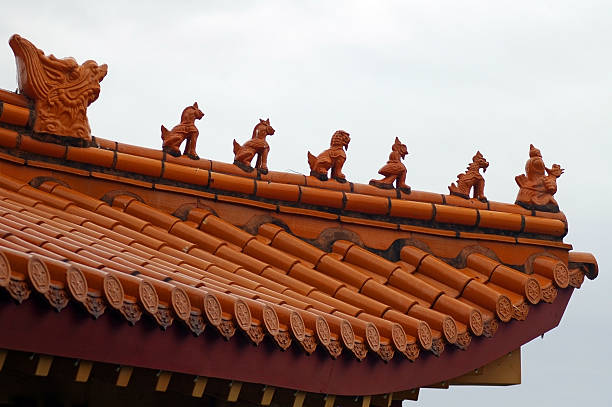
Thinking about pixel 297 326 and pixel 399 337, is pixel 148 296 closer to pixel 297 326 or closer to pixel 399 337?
pixel 297 326

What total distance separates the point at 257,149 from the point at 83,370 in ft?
11.2

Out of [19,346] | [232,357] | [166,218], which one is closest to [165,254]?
[166,218]

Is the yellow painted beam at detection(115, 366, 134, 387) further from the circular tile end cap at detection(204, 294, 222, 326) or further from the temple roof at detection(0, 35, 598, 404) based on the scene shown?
the circular tile end cap at detection(204, 294, 222, 326)

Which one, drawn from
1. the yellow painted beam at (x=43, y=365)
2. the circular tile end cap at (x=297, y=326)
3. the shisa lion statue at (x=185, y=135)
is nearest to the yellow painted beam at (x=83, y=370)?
the yellow painted beam at (x=43, y=365)

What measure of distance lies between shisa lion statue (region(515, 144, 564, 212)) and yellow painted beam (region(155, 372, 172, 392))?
4197 mm

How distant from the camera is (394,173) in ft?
25.8

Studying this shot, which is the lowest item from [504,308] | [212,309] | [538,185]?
[212,309]

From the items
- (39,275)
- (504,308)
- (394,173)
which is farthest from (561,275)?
(39,275)

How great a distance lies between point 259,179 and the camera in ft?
24.4

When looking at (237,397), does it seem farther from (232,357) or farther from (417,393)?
(417,393)

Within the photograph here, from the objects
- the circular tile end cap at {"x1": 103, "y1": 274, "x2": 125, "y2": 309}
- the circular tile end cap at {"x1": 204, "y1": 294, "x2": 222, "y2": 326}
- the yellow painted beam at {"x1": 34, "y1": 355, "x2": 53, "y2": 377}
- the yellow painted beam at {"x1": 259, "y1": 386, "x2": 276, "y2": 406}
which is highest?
the circular tile end cap at {"x1": 204, "y1": 294, "x2": 222, "y2": 326}

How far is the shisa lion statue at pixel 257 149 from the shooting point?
746cm

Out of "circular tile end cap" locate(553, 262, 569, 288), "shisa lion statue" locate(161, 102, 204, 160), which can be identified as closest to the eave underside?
"circular tile end cap" locate(553, 262, 569, 288)

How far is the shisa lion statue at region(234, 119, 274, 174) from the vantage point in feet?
24.5
